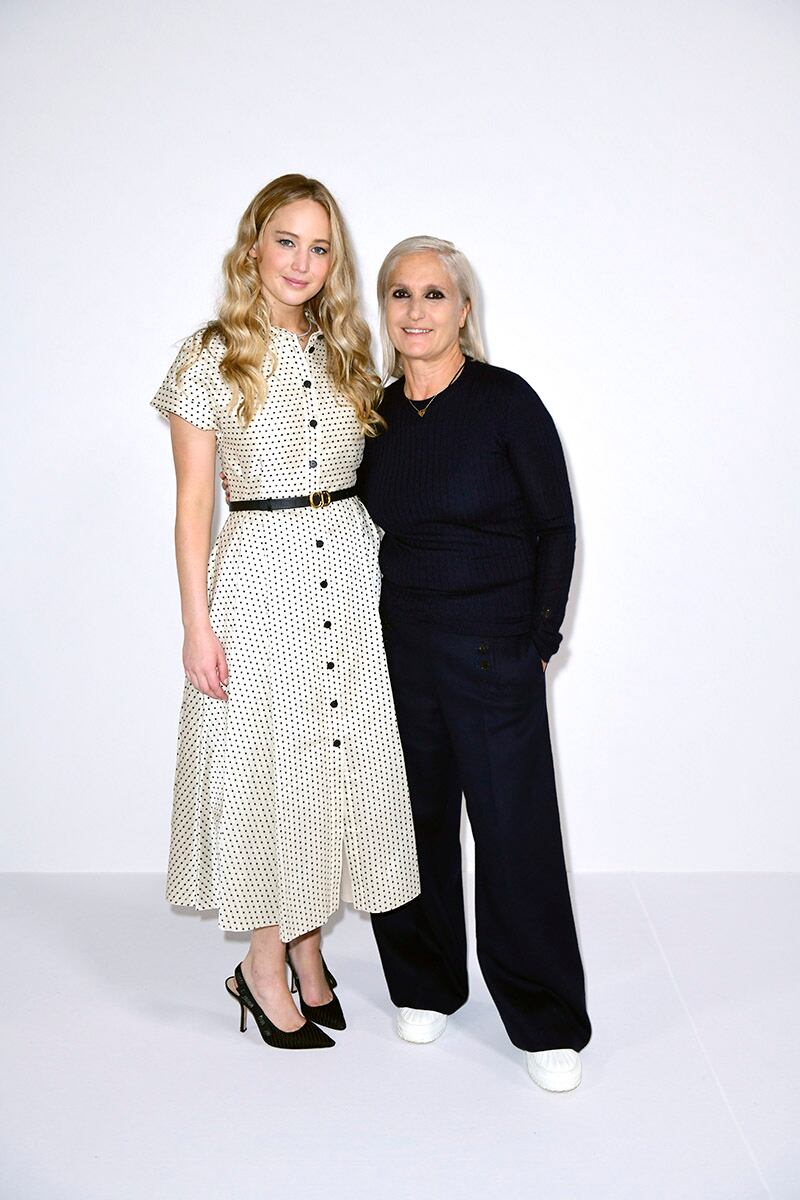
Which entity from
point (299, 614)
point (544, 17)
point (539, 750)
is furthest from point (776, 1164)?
point (544, 17)

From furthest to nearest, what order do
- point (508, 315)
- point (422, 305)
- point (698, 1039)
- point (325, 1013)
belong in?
point (508, 315), point (325, 1013), point (698, 1039), point (422, 305)

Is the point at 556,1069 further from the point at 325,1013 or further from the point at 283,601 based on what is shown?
the point at 283,601

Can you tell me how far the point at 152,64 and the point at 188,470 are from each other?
4.62ft

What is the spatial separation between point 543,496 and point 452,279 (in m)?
0.46

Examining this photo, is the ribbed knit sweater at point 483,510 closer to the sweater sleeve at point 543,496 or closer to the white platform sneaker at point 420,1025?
the sweater sleeve at point 543,496

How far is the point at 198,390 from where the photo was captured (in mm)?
2305

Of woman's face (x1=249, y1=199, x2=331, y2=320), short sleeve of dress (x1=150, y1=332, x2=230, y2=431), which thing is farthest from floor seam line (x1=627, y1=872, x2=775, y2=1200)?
woman's face (x1=249, y1=199, x2=331, y2=320)

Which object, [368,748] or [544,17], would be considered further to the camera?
[544,17]

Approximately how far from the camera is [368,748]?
2443mm

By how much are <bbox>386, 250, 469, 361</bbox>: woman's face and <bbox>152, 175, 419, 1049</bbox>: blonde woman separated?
14cm

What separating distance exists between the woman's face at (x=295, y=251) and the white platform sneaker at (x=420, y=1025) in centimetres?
150

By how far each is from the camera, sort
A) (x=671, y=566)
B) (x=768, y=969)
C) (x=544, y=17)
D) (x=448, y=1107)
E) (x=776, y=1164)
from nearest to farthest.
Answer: (x=776, y=1164), (x=448, y=1107), (x=768, y=969), (x=544, y=17), (x=671, y=566)

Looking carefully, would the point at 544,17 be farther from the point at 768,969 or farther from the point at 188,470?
the point at 768,969

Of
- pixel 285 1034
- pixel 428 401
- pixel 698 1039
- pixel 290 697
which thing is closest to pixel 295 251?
pixel 428 401
